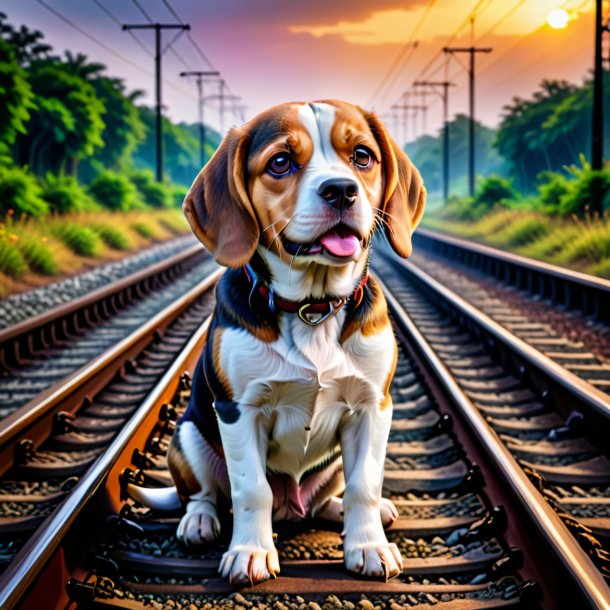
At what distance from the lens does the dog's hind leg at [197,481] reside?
8.77 ft

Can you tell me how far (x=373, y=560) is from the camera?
2432 mm

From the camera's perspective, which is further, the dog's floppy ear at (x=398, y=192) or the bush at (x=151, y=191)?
the bush at (x=151, y=191)

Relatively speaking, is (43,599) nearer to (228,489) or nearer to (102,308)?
(228,489)

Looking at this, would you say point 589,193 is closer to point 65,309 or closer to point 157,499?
point 65,309

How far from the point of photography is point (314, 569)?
98.4 inches

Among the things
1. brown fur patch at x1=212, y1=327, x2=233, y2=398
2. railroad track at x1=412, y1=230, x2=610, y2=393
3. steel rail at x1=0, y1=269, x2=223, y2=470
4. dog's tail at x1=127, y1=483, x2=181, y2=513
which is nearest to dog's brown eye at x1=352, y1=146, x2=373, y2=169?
brown fur patch at x1=212, y1=327, x2=233, y2=398

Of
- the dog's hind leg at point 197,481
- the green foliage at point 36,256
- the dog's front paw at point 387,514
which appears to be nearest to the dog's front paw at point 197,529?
the dog's hind leg at point 197,481

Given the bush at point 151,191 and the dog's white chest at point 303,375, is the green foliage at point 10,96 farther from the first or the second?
the dog's white chest at point 303,375

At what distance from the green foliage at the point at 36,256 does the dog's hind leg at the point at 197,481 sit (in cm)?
942

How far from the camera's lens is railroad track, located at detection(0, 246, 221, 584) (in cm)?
342

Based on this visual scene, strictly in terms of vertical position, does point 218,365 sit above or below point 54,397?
above

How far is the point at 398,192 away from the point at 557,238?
11.4 m

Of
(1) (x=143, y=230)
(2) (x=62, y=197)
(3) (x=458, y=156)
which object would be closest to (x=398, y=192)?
(2) (x=62, y=197)

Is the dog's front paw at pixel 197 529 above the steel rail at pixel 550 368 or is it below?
below
